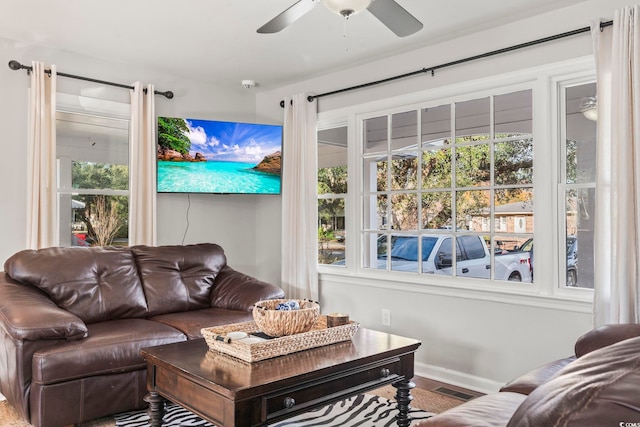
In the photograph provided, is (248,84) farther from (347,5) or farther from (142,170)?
(347,5)

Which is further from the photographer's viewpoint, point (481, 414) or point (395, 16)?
point (395, 16)

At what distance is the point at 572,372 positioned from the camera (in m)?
→ 0.77

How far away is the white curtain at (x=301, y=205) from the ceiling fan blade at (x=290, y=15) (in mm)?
1948

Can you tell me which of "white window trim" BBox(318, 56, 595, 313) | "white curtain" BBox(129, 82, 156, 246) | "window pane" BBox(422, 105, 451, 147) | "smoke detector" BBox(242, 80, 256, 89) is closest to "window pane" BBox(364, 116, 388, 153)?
"white window trim" BBox(318, 56, 595, 313)

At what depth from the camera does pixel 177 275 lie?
380 centimetres

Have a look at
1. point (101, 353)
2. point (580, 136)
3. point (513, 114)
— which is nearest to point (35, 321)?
point (101, 353)

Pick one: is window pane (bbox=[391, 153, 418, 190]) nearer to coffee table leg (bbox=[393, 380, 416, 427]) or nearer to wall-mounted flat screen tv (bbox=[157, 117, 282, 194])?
wall-mounted flat screen tv (bbox=[157, 117, 282, 194])

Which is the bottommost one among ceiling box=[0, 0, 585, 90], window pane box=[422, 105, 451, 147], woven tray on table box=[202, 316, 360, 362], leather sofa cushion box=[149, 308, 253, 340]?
leather sofa cushion box=[149, 308, 253, 340]

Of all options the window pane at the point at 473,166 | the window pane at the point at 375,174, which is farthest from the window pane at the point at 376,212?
the window pane at the point at 473,166

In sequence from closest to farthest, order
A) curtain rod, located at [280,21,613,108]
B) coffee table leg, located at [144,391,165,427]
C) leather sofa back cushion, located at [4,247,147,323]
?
coffee table leg, located at [144,391,165,427] < curtain rod, located at [280,21,613,108] < leather sofa back cushion, located at [4,247,147,323]

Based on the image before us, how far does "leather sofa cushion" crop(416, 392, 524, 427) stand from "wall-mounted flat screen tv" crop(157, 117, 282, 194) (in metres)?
3.26

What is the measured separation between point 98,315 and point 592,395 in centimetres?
A: 321

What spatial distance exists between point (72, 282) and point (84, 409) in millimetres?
948

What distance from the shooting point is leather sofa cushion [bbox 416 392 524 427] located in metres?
1.47
